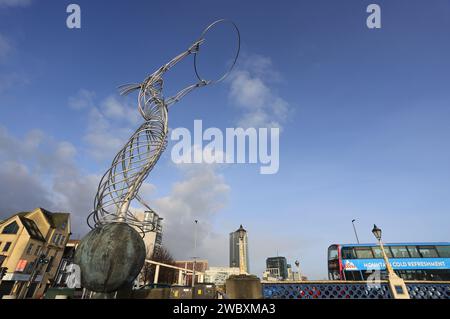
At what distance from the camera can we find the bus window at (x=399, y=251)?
67.2 feet

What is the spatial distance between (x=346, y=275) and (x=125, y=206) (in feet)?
69.0

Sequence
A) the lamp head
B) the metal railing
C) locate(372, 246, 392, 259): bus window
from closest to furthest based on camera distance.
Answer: the metal railing → the lamp head → locate(372, 246, 392, 259): bus window

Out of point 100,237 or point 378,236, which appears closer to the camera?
point 100,237

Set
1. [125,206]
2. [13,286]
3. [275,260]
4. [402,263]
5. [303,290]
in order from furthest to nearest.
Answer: [275,260] → [13,286] → [402,263] → [303,290] → [125,206]

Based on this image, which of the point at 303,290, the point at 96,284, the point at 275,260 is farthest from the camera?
the point at 275,260

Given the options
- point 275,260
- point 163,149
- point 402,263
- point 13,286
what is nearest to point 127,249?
point 163,149

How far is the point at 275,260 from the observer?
188 metres

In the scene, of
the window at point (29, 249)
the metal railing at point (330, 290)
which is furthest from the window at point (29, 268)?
the metal railing at point (330, 290)

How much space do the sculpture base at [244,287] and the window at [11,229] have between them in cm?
4210

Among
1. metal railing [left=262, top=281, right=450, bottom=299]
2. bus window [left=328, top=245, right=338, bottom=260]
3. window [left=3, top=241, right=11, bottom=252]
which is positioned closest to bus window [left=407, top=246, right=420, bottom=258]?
bus window [left=328, top=245, right=338, bottom=260]

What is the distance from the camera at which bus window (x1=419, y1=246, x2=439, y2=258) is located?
2000cm

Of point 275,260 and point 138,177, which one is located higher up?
point 275,260

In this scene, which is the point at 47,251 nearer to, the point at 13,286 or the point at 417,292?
the point at 13,286

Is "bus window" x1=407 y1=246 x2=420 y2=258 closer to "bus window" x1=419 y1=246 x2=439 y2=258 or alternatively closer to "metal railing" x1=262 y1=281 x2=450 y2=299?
"bus window" x1=419 y1=246 x2=439 y2=258
